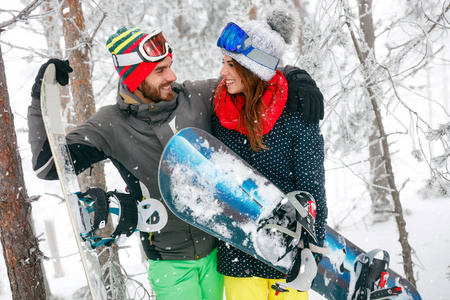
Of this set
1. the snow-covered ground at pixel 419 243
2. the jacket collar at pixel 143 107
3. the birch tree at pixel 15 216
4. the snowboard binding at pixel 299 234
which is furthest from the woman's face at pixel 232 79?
the snow-covered ground at pixel 419 243

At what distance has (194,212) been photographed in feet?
7.55

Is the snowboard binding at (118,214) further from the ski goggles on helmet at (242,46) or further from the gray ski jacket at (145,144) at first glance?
the ski goggles on helmet at (242,46)

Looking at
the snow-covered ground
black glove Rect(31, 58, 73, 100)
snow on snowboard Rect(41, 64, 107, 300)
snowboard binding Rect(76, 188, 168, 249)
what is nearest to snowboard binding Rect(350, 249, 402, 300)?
the snow-covered ground

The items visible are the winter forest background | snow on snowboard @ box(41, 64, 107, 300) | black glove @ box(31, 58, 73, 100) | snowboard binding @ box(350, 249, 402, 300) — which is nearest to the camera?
snow on snowboard @ box(41, 64, 107, 300)

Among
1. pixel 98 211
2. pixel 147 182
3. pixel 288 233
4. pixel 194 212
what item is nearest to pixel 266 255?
pixel 288 233

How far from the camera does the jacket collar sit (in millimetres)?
2266

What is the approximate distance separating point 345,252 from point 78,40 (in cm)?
320

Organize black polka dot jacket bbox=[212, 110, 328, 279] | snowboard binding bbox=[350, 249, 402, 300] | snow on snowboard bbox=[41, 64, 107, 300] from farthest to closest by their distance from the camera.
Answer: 1. snowboard binding bbox=[350, 249, 402, 300]
2. black polka dot jacket bbox=[212, 110, 328, 279]
3. snow on snowboard bbox=[41, 64, 107, 300]

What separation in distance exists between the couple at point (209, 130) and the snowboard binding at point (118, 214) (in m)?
0.11

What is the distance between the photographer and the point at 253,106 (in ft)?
7.10

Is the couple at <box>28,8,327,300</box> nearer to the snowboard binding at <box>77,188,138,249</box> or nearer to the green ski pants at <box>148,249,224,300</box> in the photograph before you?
the green ski pants at <box>148,249,224,300</box>

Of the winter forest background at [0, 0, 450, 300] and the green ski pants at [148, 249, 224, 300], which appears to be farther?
the winter forest background at [0, 0, 450, 300]

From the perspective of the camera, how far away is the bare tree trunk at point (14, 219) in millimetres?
2242

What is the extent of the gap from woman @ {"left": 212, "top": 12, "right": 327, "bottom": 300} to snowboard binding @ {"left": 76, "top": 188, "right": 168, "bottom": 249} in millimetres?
508
